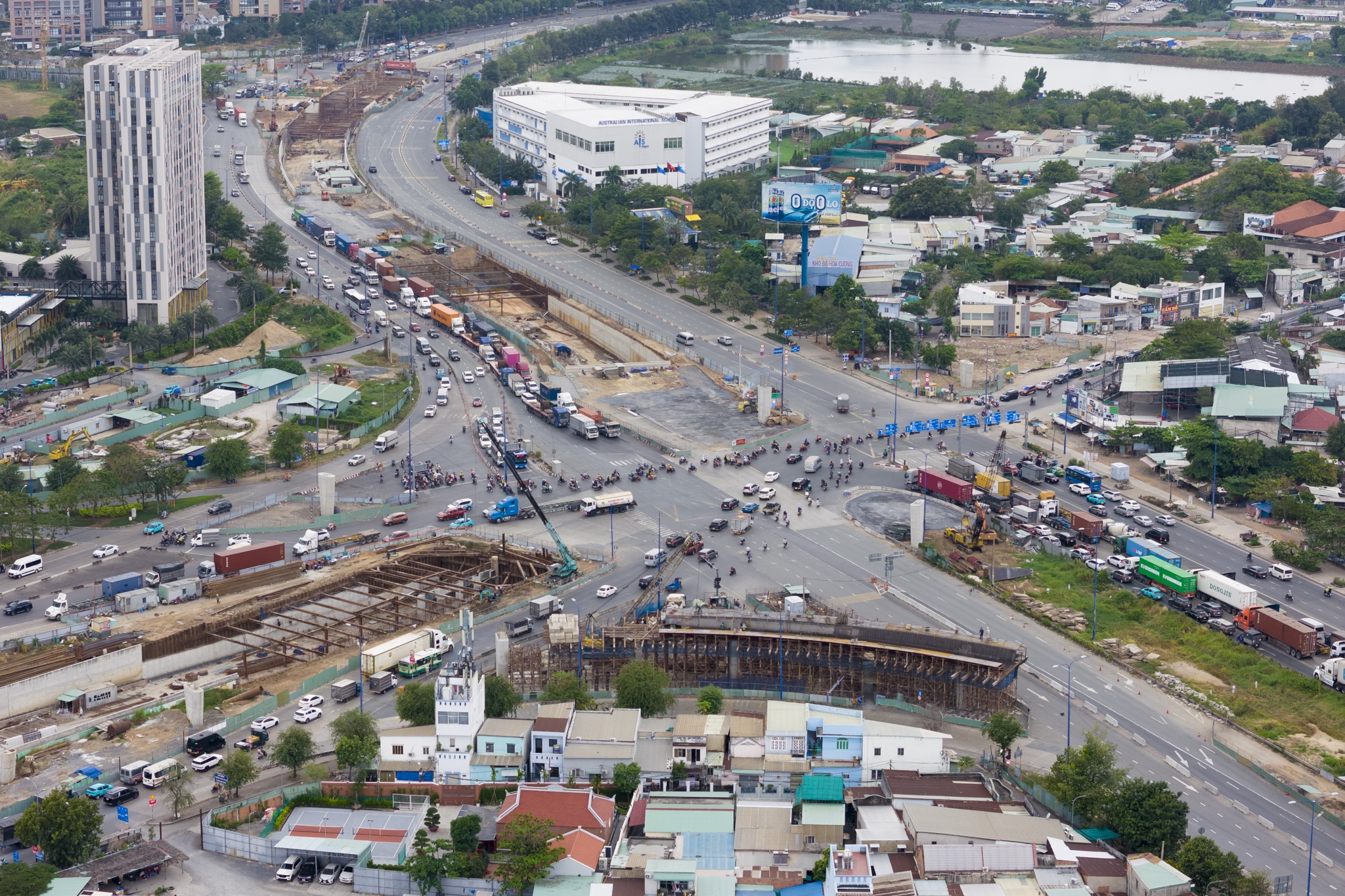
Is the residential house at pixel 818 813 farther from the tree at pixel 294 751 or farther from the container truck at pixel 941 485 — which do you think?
the container truck at pixel 941 485

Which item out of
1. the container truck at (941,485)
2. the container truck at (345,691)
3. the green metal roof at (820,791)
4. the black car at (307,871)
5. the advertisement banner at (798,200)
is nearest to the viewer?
the black car at (307,871)

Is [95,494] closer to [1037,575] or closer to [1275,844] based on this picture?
[1037,575]

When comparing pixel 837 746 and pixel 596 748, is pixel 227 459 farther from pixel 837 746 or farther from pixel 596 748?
pixel 837 746

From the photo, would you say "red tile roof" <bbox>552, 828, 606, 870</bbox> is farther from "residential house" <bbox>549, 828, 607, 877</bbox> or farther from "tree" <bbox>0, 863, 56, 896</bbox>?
"tree" <bbox>0, 863, 56, 896</bbox>

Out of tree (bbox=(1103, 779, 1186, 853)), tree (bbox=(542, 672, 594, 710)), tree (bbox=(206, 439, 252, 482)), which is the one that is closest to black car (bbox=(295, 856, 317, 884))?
tree (bbox=(542, 672, 594, 710))

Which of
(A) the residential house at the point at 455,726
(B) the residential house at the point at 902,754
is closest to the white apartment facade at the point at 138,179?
(A) the residential house at the point at 455,726

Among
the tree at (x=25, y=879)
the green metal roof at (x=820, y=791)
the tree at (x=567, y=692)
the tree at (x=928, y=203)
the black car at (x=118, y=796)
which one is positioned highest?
the tree at (x=928, y=203)
